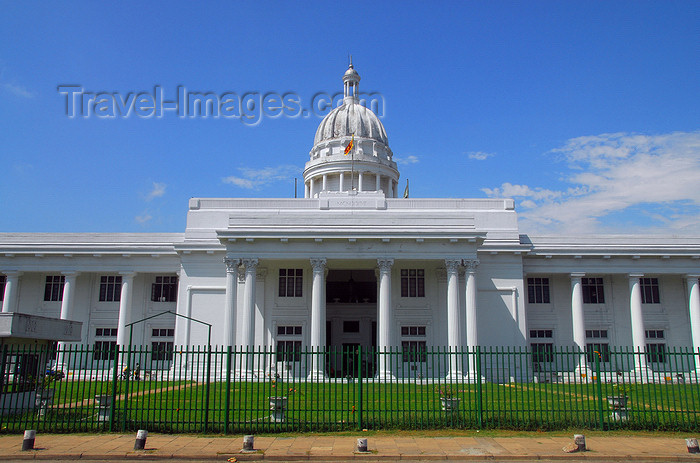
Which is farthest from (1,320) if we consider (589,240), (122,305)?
(589,240)

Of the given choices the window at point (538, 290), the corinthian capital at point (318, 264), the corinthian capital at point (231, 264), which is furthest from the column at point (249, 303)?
the window at point (538, 290)

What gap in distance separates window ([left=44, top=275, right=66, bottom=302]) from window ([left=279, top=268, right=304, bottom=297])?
16.2 metres

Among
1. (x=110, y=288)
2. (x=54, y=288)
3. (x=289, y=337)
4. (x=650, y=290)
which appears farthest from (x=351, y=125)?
(x=650, y=290)

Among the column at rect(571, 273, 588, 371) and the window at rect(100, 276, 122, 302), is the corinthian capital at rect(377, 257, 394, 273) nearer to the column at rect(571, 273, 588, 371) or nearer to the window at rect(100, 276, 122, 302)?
the column at rect(571, 273, 588, 371)

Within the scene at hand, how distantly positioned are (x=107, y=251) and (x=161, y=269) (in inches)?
149

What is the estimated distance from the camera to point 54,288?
1676 inches

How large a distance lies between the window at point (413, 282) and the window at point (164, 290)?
53.3 feet

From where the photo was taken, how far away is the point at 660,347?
4141cm

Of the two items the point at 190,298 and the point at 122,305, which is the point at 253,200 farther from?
the point at 122,305

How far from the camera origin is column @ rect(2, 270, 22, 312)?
40.6 metres

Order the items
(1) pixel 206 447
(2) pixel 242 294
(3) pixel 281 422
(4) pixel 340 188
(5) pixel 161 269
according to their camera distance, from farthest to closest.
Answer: (4) pixel 340 188, (5) pixel 161 269, (2) pixel 242 294, (3) pixel 281 422, (1) pixel 206 447

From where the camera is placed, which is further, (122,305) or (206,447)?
(122,305)

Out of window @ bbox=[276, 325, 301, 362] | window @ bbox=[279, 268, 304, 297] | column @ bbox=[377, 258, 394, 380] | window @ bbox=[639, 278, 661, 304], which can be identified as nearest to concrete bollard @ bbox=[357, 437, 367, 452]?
column @ bbox=[377, 258, 394, 380]

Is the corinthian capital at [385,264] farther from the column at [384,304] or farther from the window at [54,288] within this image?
the window at [54,288]
